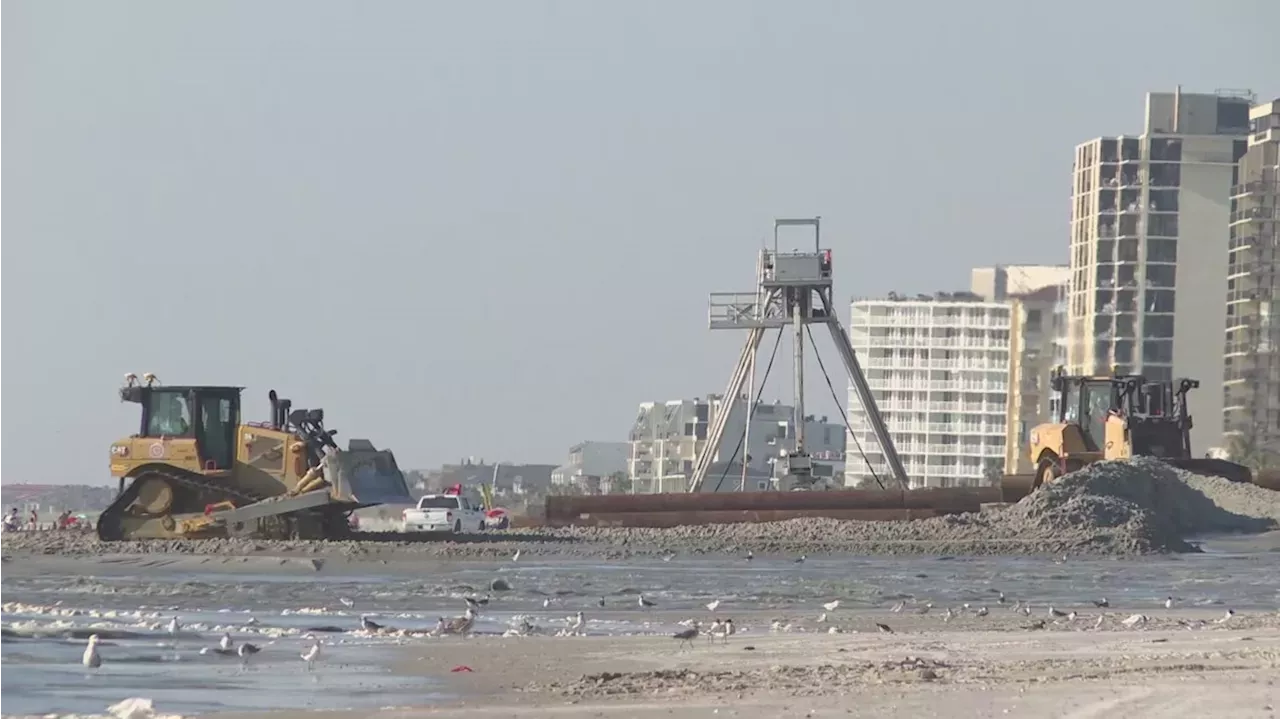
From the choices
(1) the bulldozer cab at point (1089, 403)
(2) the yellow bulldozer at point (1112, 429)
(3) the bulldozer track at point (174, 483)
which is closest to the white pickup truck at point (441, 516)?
(2) the yellow bulldozer at point (1112, 429)

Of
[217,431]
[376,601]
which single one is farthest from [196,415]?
[376,601]

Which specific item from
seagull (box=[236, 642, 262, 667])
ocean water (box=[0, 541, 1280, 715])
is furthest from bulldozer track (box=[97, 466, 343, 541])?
seagull (box=[236, 642, 262, 667])

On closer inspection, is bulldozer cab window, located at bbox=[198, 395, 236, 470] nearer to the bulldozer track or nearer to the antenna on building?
the bulldozer track

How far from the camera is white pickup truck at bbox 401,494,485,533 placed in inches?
2510

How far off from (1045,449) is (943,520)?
265 inches

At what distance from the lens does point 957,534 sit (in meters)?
39.7

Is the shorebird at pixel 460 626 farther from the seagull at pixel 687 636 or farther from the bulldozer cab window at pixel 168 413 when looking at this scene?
the bulldozer cab window at pixel 168 413

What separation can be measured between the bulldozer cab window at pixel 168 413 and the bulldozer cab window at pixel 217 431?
240mm

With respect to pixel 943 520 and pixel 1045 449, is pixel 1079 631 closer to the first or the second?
pixel 943 520

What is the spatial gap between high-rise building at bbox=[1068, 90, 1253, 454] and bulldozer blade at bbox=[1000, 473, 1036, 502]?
101 meters

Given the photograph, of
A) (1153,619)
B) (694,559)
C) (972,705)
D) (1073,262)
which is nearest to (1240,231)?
(1073,262)

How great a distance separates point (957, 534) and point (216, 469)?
13.1 m

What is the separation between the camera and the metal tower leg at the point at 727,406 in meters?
65.4

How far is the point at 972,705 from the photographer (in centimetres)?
1220
